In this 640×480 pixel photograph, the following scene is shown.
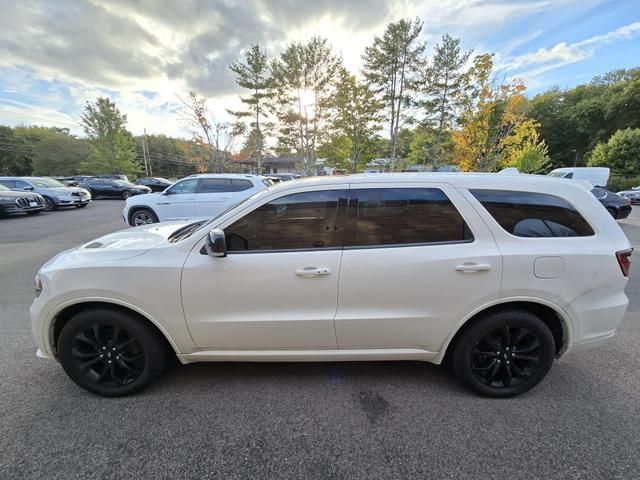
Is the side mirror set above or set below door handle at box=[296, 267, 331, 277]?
above

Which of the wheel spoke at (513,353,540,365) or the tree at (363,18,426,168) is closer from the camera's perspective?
the wheel spoke at (513,353,540,365)

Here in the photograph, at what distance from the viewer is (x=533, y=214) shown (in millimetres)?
2180

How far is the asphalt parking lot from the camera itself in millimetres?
1701

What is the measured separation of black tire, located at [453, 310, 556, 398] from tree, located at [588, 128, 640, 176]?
4065 cm

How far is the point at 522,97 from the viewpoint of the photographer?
1429cm

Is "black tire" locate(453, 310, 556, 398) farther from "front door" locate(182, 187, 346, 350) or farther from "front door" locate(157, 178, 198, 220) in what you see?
"front door" locate(157, 178, 198, 220)

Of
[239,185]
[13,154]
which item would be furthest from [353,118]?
[13,154]

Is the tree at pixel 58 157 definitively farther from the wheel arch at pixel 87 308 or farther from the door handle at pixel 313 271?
the door handle at pixel 313 271

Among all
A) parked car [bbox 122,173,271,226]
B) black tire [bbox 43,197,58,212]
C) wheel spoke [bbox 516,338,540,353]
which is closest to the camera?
wheel spoke [bbox 516,338,540,353]

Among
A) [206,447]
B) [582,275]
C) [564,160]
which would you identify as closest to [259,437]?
[206,447]

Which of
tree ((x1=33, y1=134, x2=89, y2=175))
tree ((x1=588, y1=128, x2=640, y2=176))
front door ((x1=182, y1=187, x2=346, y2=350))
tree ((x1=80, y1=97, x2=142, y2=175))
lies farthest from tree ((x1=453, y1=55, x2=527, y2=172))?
tree ((x1=33, y1=134, x2=89, y2=175))

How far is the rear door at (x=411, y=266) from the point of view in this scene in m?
2.04

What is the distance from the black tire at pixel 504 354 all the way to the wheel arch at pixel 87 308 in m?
2.28

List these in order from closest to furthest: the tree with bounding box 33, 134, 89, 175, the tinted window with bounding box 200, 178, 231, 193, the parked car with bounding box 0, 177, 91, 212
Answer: the tinted window with bounding box 200, 178, 231, 193, the parked car with bounding box 0, 177, 91, 212, the tree with bounding box 33, 134, 89, 175
